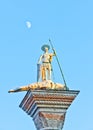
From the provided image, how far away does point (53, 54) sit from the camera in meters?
32.1

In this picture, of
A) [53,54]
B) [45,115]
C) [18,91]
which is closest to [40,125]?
[45,115]

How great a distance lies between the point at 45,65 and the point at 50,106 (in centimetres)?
275

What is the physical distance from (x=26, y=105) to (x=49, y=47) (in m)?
3.84

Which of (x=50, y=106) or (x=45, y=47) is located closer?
(x=50, y=106)

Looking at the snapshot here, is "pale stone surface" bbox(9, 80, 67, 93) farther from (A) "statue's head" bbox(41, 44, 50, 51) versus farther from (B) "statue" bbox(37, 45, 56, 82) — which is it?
(A) "statue's head" bbox(41, 44, 50, 51)

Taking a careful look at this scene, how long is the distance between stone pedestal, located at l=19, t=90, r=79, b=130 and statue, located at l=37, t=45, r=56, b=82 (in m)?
1.43

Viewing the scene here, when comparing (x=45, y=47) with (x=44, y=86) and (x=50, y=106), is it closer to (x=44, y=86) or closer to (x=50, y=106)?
(x=44, y=86)

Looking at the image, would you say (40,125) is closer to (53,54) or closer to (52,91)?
(52,91)

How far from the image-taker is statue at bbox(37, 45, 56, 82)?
30.9 metres

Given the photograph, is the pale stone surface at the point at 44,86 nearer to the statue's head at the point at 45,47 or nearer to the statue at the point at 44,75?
the statue at the point at 44,75

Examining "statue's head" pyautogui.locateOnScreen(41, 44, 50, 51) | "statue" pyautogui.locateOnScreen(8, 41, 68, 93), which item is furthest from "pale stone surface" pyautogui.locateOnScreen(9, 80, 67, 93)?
"statue's head" pyautogui.locateOnScreen(41, 44, 50, 51)

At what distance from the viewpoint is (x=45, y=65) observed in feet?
103

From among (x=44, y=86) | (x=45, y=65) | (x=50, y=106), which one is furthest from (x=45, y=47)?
(x=50, y=106)

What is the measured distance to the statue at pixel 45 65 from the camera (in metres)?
30.9
